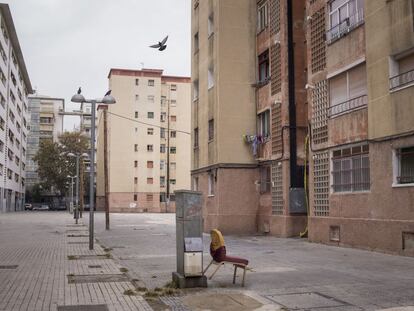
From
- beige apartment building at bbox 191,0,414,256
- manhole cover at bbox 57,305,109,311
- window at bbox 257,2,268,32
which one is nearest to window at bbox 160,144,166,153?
beige apartment building at bbox 191,0,414,256

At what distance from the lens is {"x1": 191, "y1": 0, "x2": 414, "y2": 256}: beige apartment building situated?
1539cm

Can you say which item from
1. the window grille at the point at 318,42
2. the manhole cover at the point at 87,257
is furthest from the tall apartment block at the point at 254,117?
the manhole cover at the point at 87,257

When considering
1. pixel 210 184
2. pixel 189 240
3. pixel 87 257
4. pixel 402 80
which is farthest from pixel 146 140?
pixel 189 240

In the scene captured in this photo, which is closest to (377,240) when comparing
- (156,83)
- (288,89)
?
(288,89)

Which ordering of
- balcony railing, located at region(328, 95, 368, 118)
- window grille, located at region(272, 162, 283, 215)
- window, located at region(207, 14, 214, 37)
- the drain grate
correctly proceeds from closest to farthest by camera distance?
1. the drain grate
2. balcony railing, located at region(328, 95, 368, 118)
3. window grille, located at region(272, 162, 283, 215)
4. window, located at region(207, 14, 214, 37)

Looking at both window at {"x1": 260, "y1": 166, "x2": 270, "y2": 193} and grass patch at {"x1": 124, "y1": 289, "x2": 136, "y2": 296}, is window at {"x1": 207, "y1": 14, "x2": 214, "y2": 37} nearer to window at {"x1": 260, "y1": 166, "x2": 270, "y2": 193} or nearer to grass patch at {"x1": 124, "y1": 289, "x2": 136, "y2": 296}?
window at {"x1": 260, "y1": 166, "x2": 270, "y2": 193}

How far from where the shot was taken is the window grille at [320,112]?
19.3m

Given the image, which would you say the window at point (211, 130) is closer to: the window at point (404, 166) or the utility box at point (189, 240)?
the window at point (404, 166)

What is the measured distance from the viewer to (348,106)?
1797 cm

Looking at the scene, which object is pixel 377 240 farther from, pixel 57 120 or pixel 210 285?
pixel 57 120

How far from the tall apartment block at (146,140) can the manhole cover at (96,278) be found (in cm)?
6858

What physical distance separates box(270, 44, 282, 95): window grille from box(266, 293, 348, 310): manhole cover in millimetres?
15927

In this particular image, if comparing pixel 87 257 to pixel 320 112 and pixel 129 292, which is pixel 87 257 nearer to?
pixel 129 292

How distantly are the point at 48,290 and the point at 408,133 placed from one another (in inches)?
397
